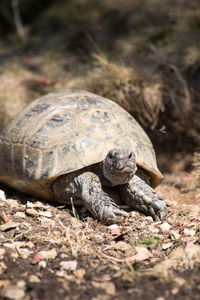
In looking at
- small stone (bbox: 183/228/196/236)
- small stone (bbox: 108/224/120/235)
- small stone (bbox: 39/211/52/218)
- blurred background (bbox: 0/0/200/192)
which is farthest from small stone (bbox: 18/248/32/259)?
blurred background (bbox: 0/0/200/192)

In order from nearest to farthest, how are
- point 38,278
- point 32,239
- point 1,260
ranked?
point 38,278
point 1,260
point 32,239

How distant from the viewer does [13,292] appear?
2043 millimetres

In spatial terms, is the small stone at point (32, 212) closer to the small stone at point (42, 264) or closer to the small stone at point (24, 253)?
the small stone at point (24, 253)

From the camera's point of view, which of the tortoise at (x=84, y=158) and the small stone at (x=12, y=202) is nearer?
the tortoise at (x=84, y=158)

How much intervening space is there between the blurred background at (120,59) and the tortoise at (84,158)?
1016 mm

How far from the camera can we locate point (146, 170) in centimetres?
367

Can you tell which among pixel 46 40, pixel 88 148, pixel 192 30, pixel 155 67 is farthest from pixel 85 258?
pixel 46 40

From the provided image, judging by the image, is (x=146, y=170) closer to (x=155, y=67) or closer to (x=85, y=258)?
(x=85, y=258)

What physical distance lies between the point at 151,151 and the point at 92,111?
2.60 ft

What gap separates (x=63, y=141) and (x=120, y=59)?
2.55 meters

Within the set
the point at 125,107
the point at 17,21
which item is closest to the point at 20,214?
the point at 125,107

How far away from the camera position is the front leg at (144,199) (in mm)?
3207

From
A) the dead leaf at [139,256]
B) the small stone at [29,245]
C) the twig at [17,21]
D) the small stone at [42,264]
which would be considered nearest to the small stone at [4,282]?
the small stone at [42,264]

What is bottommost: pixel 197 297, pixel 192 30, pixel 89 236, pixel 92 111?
pixel 89 236
